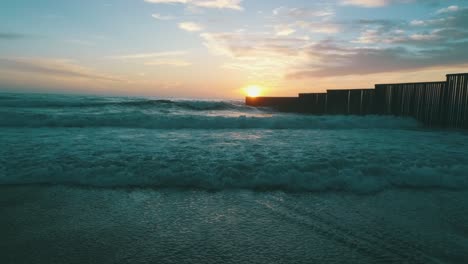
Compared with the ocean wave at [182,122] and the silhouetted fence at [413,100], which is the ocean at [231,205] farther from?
the silhouetted fence at [413,100]

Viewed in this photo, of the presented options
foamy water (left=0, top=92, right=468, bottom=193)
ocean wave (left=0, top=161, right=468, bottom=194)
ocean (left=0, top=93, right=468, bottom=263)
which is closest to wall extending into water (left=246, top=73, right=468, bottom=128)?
foamy water (left=0, top=92, right=468, bottom=193)

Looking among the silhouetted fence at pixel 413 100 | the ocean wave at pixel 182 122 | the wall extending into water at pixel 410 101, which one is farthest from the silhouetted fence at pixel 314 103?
the ocean wave at pixel 182 122

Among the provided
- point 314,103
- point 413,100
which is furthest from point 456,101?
point 314,103

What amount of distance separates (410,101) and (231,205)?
47.2 ft

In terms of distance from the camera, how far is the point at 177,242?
2391 millimetres

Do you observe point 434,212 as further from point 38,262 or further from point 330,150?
point 38,262

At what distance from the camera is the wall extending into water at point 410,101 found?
12.0 metres

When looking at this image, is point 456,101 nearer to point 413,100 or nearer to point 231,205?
point 413,100

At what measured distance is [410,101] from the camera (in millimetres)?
14359

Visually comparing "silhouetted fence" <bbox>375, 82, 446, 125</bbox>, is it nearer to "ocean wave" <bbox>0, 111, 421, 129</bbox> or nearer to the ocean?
"ocean wave" <bbox>0, 111, 421, 129</bbox>

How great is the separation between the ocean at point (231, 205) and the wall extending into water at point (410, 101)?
7.76m

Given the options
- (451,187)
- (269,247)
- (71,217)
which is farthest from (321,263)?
(451,187)

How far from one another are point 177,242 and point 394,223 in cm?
208

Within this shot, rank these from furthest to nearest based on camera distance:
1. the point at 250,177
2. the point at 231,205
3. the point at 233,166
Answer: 1. the point at 233,166
2. the point at 250,177
3. the point at 231,205
